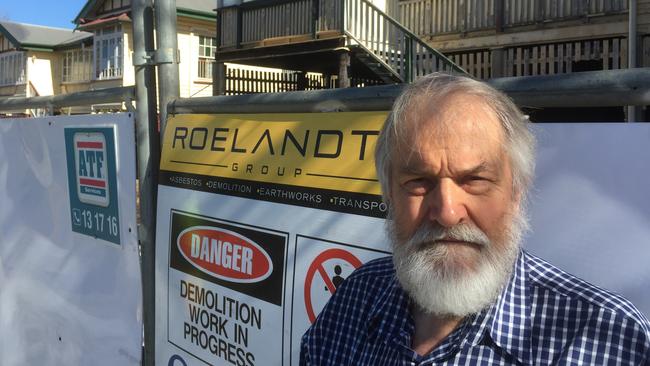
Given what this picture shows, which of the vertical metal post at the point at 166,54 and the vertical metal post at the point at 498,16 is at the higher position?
the vertical metal post at the point at 498,16

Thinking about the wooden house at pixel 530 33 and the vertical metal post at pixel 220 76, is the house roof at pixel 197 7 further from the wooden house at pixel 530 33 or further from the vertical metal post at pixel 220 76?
the wooden house at pixel 530 33

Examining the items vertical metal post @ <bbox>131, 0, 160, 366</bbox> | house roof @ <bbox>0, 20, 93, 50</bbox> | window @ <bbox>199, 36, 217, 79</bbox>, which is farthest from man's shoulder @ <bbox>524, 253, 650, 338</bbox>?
house roof @ <bbox>0, 20, 93, 50</bbox>

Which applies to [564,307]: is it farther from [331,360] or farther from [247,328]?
[247,328]

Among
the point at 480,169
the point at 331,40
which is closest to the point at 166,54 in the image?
the point at 480,169

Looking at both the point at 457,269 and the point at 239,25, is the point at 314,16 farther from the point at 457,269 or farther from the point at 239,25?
the point at 457,269

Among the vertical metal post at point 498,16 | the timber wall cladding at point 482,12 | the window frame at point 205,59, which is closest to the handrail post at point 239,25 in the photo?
the timber wall cladding at point 482,12

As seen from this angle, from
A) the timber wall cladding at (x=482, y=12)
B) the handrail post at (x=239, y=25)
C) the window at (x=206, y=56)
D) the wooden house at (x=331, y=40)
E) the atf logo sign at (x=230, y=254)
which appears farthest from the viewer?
the window at (x=206, y=56)

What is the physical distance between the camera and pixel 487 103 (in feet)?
4.38

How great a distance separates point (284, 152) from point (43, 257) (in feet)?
6.19

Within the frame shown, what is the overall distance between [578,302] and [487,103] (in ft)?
1.48

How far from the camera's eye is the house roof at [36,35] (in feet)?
105

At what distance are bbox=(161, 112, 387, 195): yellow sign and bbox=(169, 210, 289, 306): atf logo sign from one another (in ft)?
0.60

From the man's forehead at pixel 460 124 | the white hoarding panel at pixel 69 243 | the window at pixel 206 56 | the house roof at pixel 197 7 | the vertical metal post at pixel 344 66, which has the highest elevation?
the house roof at pixel 197 7

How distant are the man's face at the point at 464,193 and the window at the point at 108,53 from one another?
91.2 feet
